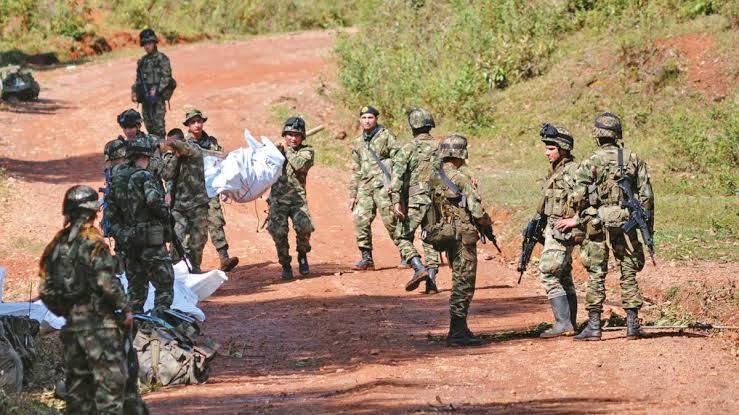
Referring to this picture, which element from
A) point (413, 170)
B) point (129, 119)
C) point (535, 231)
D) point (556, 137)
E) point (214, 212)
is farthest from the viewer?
point (214, 212)

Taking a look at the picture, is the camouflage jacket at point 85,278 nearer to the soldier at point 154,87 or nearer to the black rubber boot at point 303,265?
the black rubber boot at point 303,265

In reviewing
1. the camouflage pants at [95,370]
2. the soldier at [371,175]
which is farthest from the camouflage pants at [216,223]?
the camouflage pants at [95,370]

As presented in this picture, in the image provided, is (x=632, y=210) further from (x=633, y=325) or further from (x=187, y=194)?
(x=187, y=194)

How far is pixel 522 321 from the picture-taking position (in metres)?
12.7

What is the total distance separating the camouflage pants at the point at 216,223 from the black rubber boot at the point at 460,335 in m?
4.76

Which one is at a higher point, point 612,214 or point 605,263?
point 612,214

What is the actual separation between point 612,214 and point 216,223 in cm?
593

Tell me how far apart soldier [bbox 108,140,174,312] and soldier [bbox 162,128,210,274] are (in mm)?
2860

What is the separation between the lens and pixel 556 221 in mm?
11477

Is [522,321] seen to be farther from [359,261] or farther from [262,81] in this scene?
[262,81]

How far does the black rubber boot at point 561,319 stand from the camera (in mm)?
11547

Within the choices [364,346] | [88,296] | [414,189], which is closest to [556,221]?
[364,346]

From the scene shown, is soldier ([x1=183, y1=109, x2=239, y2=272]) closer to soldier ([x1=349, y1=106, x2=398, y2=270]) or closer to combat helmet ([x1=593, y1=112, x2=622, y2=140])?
soldier ([x1=349, y1=106, x2=398, y2=270])

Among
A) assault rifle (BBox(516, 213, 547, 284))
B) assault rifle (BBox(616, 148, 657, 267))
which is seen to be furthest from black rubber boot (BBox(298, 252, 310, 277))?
assault rifle (BBox(616, 148, 657, 267))
